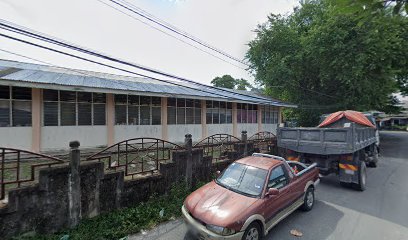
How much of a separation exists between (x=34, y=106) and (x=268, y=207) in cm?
964

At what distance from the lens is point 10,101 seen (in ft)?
26.7

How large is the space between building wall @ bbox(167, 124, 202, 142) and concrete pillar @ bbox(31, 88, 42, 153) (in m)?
6.20

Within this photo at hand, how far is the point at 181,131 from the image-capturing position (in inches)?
519

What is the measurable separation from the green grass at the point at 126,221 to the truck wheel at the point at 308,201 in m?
3.38

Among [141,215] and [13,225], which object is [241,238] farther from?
[13,225]

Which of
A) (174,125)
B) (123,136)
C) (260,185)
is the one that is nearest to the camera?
(260,185)

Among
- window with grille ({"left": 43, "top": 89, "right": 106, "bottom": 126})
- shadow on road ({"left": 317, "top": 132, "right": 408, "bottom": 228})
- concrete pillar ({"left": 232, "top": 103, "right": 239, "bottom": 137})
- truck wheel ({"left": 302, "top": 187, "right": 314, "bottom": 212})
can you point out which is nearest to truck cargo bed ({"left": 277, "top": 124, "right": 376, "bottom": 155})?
shadow on road ({"left": 317, "top": 132, "right": 408, "bottom": 228})

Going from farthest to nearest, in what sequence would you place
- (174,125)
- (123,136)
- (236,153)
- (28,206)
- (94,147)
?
(174,125) → (123,136) → (94,147) → (236,153) → (28,206)

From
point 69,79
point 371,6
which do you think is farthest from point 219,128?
point 371,6

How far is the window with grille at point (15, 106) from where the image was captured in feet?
26.4

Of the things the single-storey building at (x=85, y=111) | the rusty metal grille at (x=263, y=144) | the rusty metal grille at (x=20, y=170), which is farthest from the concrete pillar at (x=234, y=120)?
the rusty metal grille at (x=20, y=170)

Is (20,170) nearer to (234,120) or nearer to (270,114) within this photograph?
(234,120)

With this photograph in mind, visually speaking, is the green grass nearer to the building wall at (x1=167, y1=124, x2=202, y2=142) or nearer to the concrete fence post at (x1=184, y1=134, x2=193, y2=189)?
the concrete fence post at (x1=184, y1=134, x2=193, y2=189)

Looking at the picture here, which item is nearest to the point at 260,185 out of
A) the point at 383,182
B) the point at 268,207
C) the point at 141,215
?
the point at 268,207
